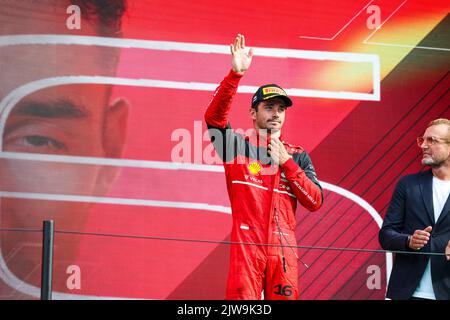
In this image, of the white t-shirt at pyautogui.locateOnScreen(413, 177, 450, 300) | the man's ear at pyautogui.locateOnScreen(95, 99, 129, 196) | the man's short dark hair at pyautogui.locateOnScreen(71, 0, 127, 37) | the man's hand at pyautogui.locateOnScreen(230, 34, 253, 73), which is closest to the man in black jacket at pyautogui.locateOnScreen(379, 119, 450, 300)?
the white t-shirt at pyautogui.locateOnScreen(413, 177, 450, 300)

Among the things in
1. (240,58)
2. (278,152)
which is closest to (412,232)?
(278,152)

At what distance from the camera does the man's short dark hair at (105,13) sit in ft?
15.0

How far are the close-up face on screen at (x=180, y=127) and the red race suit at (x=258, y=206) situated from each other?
62cm

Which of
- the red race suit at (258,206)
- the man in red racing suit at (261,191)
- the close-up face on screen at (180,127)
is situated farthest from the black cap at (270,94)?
the close-up face on screen at (180,127)

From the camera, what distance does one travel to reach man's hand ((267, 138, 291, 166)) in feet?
12.4

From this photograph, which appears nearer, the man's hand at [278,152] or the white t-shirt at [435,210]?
the man's hand at [278,152]

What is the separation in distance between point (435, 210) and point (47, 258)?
151cm

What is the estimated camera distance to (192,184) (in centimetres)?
461

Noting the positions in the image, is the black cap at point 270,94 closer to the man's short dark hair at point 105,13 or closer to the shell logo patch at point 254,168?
the shell logo patch at point 254,168

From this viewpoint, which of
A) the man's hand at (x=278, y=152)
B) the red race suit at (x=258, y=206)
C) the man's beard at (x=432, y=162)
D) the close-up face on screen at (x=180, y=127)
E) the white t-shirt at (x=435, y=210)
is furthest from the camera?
the close-up face on screen at (x=180, y=127)

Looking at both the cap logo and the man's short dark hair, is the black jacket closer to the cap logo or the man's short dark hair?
the cap logo
